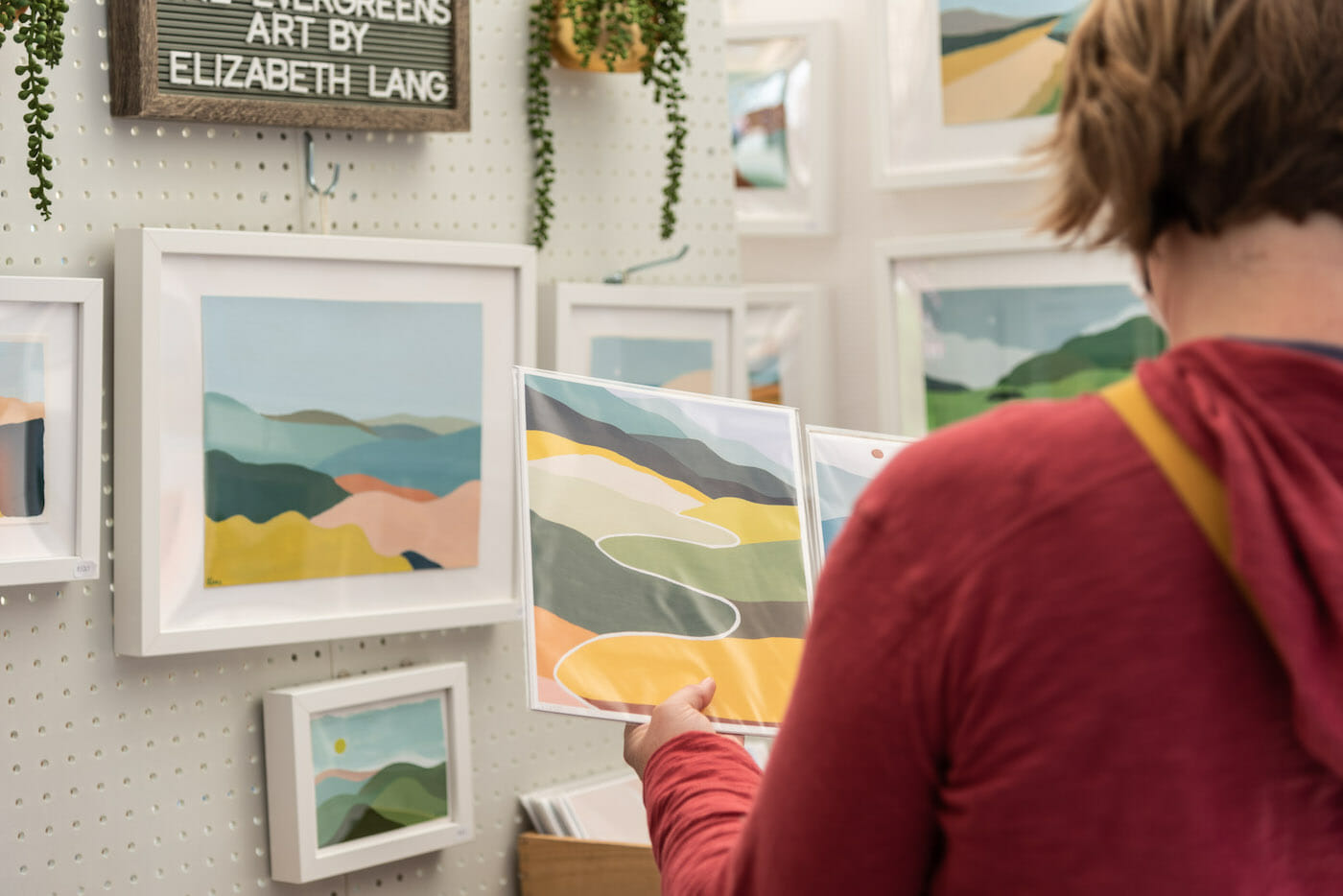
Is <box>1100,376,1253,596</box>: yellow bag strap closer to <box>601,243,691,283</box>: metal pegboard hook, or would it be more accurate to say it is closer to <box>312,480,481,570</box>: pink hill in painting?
<box>312,480,481,570</box>: pink hill in painting

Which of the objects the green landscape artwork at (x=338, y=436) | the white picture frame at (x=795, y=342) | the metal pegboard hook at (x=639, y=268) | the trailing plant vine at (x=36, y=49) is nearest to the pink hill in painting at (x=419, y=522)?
the green landscape artwork at (x=338, y=436)

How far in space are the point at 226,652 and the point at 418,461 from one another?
0.30 meters

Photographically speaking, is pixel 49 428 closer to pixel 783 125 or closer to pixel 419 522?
pixel 419 522

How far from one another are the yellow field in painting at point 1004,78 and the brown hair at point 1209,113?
154 cm

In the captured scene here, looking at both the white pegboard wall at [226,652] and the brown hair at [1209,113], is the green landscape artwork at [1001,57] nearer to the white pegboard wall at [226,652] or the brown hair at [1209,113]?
the white pegboard wall at [226,652]

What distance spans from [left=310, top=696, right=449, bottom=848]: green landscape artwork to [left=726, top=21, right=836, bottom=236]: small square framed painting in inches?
44.4

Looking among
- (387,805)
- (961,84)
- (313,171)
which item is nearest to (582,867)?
(387,805)

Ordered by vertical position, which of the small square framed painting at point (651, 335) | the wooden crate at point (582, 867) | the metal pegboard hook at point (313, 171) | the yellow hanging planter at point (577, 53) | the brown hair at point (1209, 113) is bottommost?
the wooden crate at point (582, 867)

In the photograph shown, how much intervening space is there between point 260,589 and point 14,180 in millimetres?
471

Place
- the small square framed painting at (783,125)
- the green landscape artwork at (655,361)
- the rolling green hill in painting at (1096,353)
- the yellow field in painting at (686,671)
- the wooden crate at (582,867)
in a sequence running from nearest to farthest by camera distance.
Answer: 1. the yellow field in painting at (686,671)
2. the wooden crate at (582,867)
3. the green landscape artwork at (655,361)
4. the rolling green hill in painting at (1096,353)
5. the small square framed painting at (783,125)

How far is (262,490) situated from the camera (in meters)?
1.38

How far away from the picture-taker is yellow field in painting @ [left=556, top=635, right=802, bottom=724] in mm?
1048

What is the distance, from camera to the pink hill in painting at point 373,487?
1447mm

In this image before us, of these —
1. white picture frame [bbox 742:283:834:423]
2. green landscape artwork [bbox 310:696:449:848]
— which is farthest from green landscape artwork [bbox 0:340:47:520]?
white picture frame [bbox 742:283:834:423]
